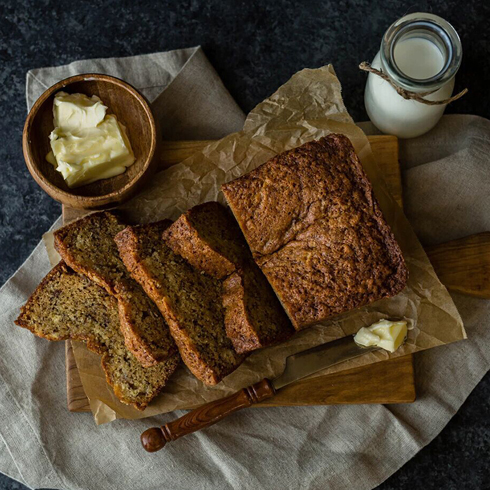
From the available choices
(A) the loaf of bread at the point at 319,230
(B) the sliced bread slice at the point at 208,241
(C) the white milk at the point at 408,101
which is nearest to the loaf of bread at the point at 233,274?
(B) the sliced bread slice at the point at 208,241

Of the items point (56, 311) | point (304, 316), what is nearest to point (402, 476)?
point (304, 316)

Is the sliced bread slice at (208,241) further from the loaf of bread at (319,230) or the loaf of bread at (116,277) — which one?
the loaf of bread at (116,277)

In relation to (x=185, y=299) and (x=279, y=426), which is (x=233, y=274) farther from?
(x=279, y=426)

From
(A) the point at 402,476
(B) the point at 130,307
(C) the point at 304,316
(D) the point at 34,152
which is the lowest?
(A) the point at 402,476

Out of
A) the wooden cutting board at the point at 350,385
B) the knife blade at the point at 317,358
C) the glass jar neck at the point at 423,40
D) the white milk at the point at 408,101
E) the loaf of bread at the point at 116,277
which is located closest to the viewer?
the glass jar neck at the point at 423,40

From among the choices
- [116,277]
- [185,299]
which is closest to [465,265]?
[185,299]

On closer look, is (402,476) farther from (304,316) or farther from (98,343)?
(98,343)
